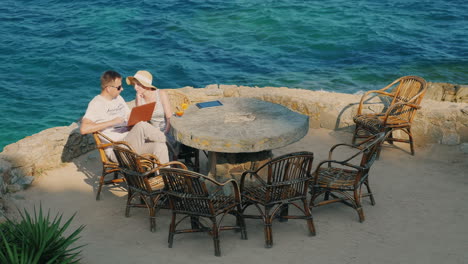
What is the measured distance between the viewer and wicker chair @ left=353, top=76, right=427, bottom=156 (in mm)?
6676

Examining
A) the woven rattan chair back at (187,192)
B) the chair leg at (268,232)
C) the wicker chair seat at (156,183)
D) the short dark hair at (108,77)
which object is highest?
the short dark hair at (108,77)

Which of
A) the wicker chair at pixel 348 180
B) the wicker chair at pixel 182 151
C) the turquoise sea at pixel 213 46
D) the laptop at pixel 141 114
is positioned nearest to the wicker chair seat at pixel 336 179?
the wicker chair at pixel 348 180


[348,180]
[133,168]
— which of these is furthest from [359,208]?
[133,168]

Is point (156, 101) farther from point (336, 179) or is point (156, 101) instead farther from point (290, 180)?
point (336, 179)

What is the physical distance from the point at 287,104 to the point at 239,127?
94.0 inches

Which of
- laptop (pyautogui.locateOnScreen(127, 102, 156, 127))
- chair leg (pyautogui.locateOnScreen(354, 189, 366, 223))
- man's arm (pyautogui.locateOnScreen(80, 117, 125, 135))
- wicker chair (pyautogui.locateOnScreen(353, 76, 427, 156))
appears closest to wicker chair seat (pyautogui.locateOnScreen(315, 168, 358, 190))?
chair leg (pyautogui.locateOnScreen(354, 189, 366, 223))

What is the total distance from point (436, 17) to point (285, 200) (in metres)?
17.4

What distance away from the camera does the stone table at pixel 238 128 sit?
515 cm

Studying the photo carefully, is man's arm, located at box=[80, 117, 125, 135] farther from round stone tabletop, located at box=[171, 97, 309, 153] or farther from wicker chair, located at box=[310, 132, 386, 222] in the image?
wicker chair, located at box=[310, 132, 386, 222]

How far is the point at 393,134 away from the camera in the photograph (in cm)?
720

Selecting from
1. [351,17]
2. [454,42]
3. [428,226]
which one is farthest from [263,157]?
[351,17]

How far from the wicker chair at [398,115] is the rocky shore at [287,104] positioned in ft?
0.99

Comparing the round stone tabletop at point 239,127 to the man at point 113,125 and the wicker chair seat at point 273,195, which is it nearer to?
the man at point 113,125

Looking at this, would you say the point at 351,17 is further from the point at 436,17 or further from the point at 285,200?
the point at 285,200
